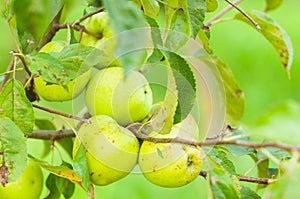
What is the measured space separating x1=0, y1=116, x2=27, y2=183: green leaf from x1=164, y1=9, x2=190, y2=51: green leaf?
0.69ft

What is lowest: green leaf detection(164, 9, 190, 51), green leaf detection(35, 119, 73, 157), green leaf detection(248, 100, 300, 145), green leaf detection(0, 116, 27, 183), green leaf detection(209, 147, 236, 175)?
green leaf detection(35, 119, 73, 157)

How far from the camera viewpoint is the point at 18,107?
73 cm

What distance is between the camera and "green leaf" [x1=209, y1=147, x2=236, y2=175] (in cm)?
73

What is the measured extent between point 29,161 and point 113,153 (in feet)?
0.52

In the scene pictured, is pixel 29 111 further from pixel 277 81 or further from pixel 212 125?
pixel 277 81

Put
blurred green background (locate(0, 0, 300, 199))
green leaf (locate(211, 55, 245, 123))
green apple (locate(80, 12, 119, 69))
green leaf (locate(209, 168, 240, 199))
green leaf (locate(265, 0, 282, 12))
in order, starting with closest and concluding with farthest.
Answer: green leaf (locate(209, 168, 240, 199)) < green apple (locate(80, 12, 119, 69)) < green leaf (locate(211, 55, 245, 123)) < green leaf (locate(265, 0, 282, 12)) < blurred green background (locate(0, 0, 300, 199))

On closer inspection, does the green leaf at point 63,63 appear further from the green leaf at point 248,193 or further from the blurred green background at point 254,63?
the blurred green background at point 254,63

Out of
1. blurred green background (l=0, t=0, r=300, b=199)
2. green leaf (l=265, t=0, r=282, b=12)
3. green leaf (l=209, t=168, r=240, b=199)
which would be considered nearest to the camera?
green leaf (l=209, t=168, r=240, b=199)

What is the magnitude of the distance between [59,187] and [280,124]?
52 cm

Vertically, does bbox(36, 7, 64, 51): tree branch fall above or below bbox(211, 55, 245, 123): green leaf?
above

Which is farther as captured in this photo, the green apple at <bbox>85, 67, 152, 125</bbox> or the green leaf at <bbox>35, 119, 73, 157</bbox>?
the green leaf at <bbox>35, 119, 73, 157</bbox>

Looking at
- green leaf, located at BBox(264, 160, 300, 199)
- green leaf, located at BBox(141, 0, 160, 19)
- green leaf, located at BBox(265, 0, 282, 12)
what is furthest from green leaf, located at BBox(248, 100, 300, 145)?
green leaf, located at BBox(265, 0, 282, 12)

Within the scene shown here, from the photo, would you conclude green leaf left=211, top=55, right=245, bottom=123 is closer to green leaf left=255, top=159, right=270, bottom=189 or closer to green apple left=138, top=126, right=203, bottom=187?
green leaf left=255, top=159, right=270, bottom=189

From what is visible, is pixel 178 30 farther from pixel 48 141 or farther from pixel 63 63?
pixel 48 141
